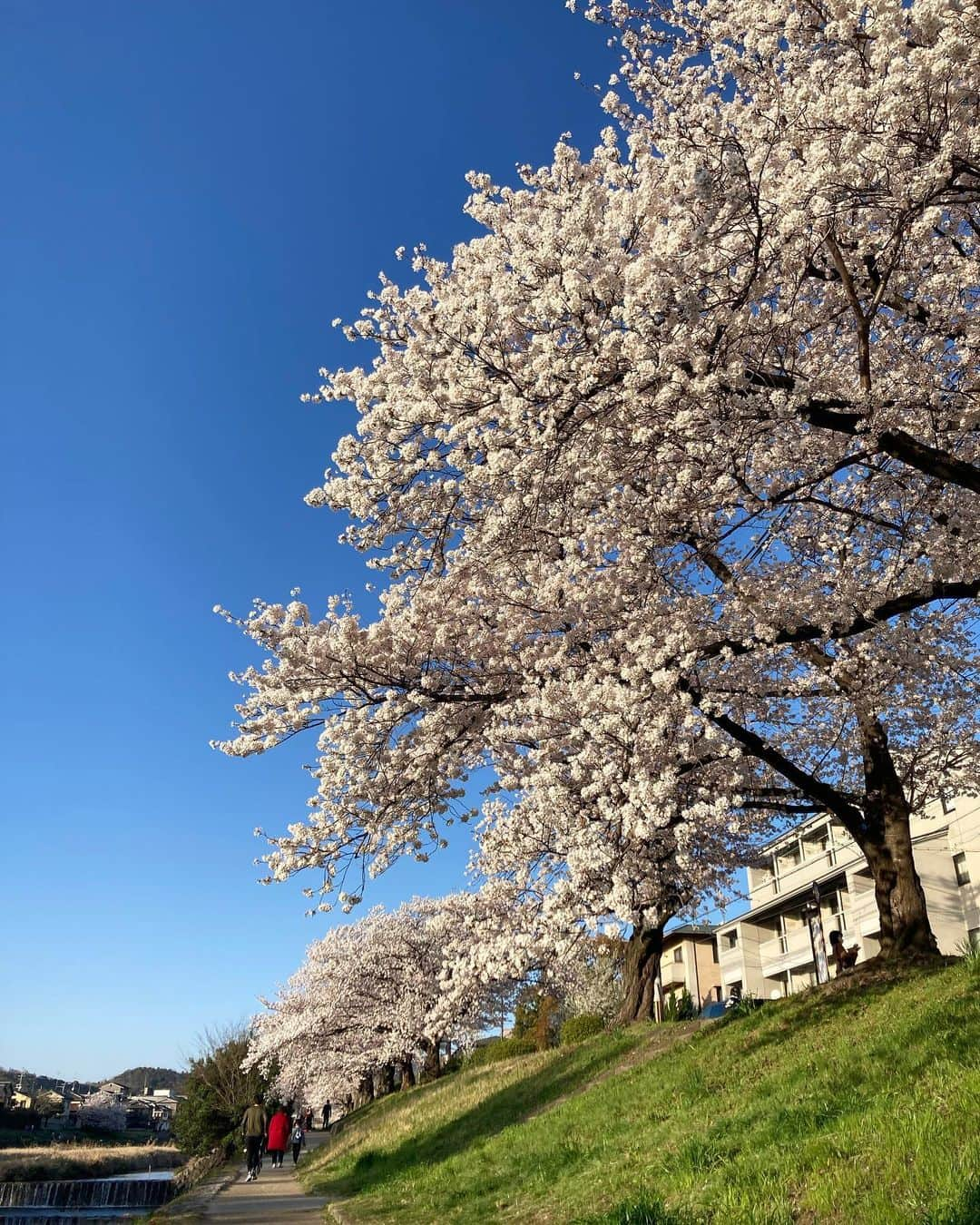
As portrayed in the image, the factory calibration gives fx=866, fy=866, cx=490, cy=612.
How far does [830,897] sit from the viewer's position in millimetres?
44219

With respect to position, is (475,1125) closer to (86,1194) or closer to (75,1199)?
(75,1199)

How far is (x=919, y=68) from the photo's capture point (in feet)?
22.0

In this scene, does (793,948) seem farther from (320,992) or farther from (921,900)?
(921,900)

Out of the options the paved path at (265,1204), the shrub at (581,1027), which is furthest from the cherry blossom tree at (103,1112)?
the paved path at (265,1204)

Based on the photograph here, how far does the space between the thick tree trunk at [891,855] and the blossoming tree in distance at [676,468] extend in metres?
0.04

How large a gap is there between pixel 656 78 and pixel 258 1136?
22756mm

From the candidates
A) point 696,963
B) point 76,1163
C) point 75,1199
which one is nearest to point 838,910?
point 696,963

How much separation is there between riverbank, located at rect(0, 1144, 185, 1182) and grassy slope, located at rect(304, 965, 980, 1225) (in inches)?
1103

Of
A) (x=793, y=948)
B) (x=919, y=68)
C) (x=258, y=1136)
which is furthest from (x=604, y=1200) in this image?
(x=793, y=948)

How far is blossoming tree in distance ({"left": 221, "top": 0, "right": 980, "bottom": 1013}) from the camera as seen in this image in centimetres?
735

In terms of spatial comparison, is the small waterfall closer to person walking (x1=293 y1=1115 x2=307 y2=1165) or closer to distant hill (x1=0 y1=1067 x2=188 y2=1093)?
person walking (x1=293 y1=1115 x2=307 y2=1165)

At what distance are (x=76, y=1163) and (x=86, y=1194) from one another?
1525cm

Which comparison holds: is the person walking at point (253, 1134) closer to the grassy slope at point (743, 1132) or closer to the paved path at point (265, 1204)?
the paved path at point (265, 1204)

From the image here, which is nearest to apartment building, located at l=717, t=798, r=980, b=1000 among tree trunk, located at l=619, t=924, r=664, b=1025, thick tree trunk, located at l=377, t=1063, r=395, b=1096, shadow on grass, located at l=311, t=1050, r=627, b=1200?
tree trunk, located at l=619, t=924, r=664, b=1025
